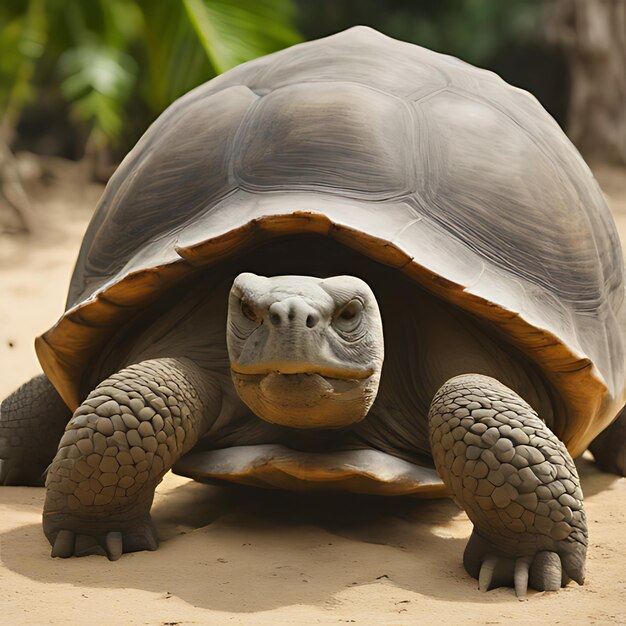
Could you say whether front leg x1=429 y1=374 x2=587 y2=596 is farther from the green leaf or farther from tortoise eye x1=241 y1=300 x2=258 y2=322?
the green leaf

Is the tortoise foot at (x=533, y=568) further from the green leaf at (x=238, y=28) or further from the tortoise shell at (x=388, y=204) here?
the green leaf at (x=238, y=28)

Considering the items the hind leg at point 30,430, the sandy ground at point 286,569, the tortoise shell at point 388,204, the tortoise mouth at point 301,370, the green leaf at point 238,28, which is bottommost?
the sandy ground at point 286,569

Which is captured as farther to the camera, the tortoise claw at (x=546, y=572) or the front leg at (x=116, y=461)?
the front leg at (x=116, y=461)

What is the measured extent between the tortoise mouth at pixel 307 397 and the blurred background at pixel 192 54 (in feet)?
19.6

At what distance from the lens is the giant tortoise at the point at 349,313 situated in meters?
2.62

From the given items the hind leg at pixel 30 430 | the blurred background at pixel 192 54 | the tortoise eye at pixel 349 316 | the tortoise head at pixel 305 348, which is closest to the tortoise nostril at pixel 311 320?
the tortoise head at pixel 305 348

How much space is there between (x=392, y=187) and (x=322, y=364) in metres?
0.76

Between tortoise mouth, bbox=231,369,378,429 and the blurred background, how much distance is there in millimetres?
5972

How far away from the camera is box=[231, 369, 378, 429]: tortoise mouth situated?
8.52ft

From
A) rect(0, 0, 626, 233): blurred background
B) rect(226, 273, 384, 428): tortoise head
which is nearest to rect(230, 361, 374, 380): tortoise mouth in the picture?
rect(226, 273, 384, 428): tortoise head

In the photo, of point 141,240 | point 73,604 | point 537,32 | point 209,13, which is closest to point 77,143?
point 537,32

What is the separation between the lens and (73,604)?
2.36 m

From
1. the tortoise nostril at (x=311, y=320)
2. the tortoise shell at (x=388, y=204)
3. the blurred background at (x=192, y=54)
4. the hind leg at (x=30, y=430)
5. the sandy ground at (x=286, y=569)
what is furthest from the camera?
the blurred background at (x=192, y=54)

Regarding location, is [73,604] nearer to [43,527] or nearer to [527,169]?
[43,527]
